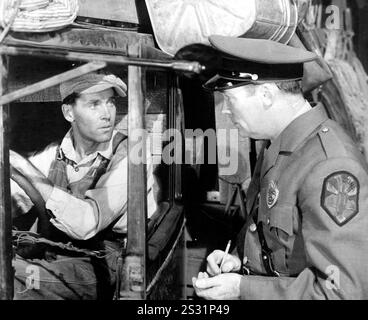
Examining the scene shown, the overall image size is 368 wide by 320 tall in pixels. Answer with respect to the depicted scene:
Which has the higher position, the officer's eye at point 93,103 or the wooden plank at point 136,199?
the officer's eye at point 93,103

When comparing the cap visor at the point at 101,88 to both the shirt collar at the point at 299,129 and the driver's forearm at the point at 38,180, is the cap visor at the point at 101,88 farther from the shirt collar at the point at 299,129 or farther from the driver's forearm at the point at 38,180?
the shirt collar at the point at 299,129

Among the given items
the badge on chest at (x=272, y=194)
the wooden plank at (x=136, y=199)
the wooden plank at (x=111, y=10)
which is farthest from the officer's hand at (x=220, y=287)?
the wooden plank at (x=111, y=10)

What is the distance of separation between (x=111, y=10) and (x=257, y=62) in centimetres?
95

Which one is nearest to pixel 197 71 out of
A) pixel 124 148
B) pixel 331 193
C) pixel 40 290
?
pixel 331 193

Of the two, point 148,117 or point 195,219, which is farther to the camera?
point 195,219

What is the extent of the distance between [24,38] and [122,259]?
1134mm

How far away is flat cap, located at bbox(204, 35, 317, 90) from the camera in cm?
219

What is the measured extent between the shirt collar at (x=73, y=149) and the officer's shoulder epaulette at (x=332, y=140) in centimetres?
124

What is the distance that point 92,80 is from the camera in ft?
8.79

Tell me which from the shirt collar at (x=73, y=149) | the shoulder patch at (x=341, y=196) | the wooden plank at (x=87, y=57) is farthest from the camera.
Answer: the shirt collar at (x=73, y=149)

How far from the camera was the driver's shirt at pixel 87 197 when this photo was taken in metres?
2.72

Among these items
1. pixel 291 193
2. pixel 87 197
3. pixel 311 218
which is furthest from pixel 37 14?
pixel 311 218

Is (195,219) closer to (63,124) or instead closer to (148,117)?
(148,117)

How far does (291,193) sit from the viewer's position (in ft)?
6.82
